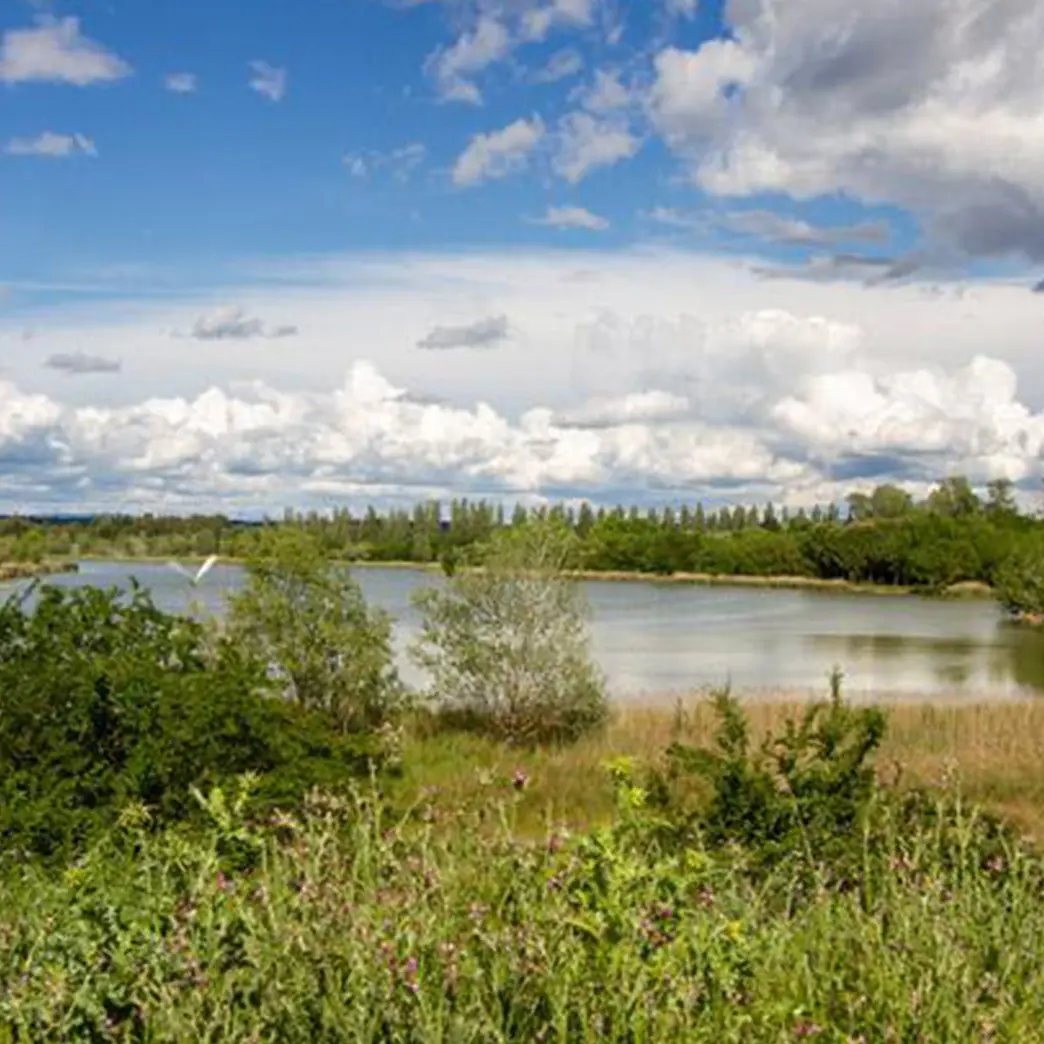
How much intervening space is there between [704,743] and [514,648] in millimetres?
3685

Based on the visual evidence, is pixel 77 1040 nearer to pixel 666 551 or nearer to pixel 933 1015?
pixel 933 1015

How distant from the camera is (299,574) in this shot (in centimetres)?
1980

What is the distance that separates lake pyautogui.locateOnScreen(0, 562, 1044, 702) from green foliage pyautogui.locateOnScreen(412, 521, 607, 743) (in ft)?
3.48

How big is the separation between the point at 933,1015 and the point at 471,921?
1.24m

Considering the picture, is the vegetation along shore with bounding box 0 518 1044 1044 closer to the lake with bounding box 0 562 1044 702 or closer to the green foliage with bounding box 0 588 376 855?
the green foliage with bounding box 0 588 376 855

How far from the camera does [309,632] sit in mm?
19688

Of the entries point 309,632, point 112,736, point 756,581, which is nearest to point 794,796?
point 112,736

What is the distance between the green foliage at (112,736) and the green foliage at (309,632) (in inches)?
365

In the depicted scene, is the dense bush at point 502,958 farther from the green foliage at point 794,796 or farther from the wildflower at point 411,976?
the green foliage at point 794,796

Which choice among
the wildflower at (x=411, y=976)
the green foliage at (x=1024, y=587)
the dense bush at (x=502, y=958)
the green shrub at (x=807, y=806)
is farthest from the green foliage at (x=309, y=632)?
the green foliage at (x=1024, y=587)

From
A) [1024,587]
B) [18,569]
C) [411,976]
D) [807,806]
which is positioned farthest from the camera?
[18,569]

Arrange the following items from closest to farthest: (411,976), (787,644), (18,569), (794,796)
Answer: (411,976), (794,796), (787,644), (18,569)

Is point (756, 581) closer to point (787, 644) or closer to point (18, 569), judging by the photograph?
point (18, 569)

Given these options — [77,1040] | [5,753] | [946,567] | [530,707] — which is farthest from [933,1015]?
[946,567]
